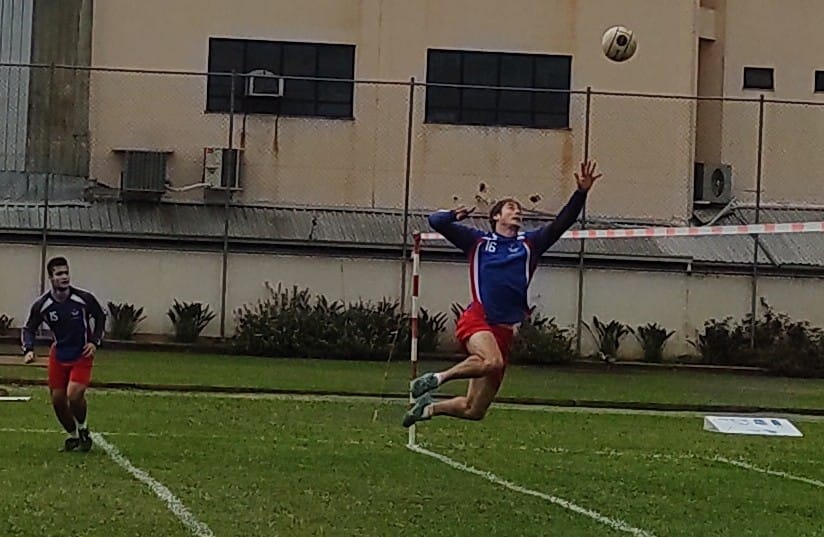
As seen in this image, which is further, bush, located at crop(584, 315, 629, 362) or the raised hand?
bush, located at crop(584, 315, 629, 362)

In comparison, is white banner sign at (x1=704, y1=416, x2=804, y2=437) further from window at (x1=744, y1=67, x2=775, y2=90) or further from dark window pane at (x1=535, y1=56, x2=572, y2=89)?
window at (x1=744, y1=67, x2=775, y2=90)

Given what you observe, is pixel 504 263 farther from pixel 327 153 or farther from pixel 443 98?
pixel 443 98

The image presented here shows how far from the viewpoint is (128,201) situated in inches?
1265

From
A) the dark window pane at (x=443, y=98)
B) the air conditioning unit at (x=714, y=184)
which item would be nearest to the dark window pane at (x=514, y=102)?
the dark window pane at (x=443, y=98)

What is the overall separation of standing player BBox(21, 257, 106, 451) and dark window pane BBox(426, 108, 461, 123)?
18481 mm

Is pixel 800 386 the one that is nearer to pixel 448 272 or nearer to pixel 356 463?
pixel 448 272

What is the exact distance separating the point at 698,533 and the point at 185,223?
22.1 metres

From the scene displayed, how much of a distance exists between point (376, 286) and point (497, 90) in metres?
4.77

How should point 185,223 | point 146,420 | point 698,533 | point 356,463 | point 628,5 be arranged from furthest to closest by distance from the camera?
1. point 628,5
2. point 185,223
3. point 146,420
4. point 356,463
5. point 698,533

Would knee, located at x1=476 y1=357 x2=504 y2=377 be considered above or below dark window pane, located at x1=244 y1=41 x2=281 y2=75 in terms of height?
below

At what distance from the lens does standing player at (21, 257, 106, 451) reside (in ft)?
48.8

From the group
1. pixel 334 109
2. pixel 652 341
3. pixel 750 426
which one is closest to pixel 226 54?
pixel 334 109

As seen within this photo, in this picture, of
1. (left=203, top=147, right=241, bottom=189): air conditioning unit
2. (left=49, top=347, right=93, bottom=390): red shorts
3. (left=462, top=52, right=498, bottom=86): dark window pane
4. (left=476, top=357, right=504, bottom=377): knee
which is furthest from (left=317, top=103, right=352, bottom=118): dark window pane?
(left=476, top=357, right=504, bottom=377): knee

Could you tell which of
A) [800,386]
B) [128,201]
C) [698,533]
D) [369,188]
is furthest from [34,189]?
[698,533]
